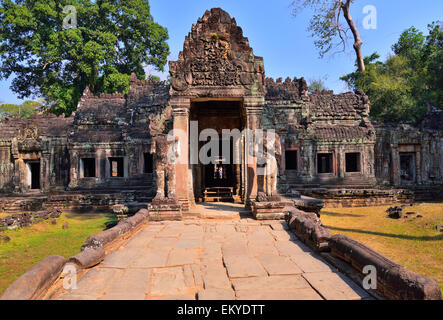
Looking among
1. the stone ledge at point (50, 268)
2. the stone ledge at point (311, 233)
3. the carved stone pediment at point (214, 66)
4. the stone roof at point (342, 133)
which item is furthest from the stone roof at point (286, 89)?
the stone ledge at point (50, 268)

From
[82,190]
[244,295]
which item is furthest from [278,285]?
[82,190]

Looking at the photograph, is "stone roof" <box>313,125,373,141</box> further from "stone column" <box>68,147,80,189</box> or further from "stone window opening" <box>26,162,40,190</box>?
"stone window opening" <box>26,162,40,190</box>

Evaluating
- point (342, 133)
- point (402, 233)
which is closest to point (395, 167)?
point (342, 133)

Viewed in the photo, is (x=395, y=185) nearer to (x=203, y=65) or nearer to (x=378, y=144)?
(x=378, y=144)

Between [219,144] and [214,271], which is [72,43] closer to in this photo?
[219,144]

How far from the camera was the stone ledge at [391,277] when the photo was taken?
8.54 ft

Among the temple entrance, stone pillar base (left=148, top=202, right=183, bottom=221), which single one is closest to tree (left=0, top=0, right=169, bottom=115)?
the temple entrance

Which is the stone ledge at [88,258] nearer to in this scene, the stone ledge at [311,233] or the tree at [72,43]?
the stone ledge at [311,233]

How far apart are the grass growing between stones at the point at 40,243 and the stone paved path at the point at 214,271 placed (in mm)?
2969

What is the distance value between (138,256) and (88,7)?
88.5 feet

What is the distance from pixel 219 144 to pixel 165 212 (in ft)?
15.5

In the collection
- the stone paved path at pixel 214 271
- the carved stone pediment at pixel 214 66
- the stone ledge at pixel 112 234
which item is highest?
the carved stone pediment at pixel 214 66

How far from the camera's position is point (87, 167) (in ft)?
59.0

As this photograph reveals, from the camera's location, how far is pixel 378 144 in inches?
704
